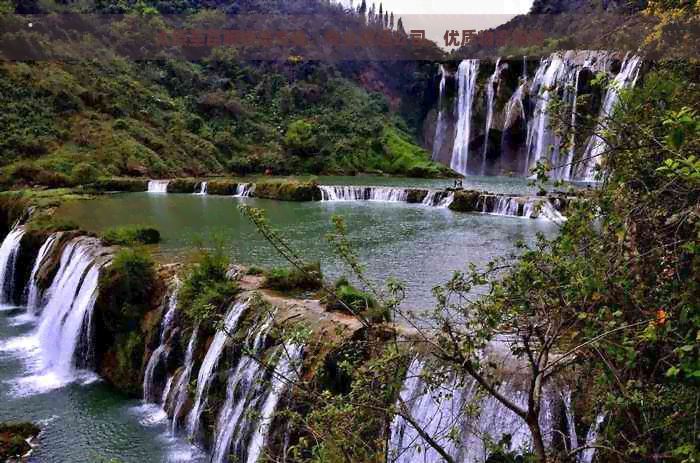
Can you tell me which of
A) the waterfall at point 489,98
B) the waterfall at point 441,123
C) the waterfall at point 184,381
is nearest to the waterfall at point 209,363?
the waterfall at point 184,381

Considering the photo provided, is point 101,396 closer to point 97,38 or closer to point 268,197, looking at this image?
point 268,197

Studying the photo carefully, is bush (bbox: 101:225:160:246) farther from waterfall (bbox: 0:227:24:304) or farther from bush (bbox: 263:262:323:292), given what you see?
bush (bbox: 263:262:323:292)

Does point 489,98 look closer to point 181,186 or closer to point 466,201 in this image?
point 466,201

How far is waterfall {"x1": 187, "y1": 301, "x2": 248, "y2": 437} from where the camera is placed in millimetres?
8922

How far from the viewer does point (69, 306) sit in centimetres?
1263

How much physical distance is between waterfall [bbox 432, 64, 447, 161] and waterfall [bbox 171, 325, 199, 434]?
4092 centimetres

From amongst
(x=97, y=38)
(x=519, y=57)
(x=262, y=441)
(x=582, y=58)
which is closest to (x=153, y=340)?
(x=262, y=441)

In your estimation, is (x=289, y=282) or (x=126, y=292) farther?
(x=126, y=292)

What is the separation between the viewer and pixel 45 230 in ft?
53.3

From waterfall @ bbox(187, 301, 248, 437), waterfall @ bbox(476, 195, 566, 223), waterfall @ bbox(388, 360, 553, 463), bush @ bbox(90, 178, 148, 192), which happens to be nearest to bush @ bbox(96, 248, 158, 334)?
waterfall @ bbox(187, 301, 248, 437)

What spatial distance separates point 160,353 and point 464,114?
38774 mm

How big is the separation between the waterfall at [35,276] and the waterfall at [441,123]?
37.2 metres

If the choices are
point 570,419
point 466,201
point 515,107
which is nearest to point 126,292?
point 570,419

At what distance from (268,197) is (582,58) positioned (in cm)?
2206
